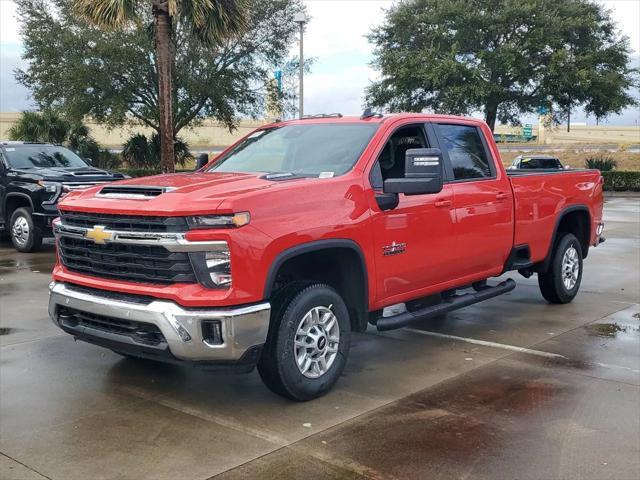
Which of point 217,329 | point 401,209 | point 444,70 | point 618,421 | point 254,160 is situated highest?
point 444,70

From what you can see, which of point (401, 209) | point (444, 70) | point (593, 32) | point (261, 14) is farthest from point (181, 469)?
point (593, 32)

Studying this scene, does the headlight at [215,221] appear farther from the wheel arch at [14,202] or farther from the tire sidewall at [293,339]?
the wheel arch at [14,202]

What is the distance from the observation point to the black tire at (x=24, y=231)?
467 inches

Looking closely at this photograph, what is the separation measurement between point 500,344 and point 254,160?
2.80 meters

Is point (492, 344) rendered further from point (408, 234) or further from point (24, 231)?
point (24, 231)

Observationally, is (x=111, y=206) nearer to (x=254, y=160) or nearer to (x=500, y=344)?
(x=254, y=160)

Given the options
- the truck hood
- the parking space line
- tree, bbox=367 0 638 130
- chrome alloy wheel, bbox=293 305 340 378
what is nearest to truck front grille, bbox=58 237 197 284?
the truck hood

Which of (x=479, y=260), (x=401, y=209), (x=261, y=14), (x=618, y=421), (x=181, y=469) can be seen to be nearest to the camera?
(x=181, y=469)

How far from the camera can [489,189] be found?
21.8 feet

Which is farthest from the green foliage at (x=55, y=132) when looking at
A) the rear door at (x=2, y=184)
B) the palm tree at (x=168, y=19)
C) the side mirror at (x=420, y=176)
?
the side mirror at (x=420, y=176)

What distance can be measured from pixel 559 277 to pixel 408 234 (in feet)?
10.4

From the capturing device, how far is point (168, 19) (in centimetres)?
1545

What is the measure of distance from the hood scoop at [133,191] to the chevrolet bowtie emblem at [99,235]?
0.85 feet

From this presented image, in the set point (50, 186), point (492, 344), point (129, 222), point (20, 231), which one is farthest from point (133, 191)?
point (20, 231)
